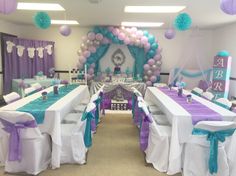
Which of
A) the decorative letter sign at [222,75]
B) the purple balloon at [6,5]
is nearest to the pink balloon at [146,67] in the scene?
the decorative letter sign at [222,75]

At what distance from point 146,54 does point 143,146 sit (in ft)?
15.7

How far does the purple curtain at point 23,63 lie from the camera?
6289 mm

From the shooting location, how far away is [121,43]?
7371 millimetres

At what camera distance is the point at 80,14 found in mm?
5520

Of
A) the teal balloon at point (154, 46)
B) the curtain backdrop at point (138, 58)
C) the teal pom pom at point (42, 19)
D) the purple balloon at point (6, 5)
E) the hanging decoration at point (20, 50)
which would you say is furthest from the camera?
the curtain backdrop at point (138, 58)

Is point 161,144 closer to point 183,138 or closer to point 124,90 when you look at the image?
point 183,138

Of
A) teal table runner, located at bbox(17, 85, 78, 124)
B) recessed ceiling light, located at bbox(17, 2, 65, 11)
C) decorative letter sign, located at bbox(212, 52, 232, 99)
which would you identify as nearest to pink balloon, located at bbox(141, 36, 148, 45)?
decorative letter sign, located at bbox(212, 52, 232, 99)

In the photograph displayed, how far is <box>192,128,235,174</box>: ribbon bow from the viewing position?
93.7 inches

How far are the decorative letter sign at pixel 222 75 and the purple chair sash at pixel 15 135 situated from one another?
15.4 ft

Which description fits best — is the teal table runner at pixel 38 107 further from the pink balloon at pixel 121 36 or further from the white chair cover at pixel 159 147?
the pink balloon at pixel 121 36

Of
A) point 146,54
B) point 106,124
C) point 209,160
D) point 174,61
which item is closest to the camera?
point 209,160

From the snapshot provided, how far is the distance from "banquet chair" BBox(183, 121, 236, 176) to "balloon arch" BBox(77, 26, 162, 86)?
4.88 meters

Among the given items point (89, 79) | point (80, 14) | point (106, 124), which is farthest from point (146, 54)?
point (106, 124)

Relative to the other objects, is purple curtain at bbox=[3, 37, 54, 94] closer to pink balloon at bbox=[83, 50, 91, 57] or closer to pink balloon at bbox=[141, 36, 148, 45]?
pink balloon at bbox=[83, 50, 91, 57]
